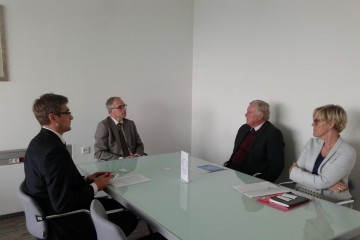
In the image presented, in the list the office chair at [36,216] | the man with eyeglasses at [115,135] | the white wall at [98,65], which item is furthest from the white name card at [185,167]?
the white wall at [98,65]

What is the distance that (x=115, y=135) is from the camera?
3.24m

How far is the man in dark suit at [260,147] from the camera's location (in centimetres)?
286

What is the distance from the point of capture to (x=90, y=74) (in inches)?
142

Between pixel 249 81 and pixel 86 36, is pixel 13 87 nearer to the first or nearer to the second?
pixel 86 36

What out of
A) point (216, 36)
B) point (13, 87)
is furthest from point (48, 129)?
point (216, 36)

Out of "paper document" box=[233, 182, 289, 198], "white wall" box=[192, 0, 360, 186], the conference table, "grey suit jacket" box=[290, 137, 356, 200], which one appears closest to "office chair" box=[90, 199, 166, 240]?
the conference table

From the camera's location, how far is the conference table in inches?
54.4

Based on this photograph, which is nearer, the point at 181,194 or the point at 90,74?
the point at 181,194

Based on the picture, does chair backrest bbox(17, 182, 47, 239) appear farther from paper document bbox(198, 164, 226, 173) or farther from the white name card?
paper document bbox(198, 164, 226, 173)

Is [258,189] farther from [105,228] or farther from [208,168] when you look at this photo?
[105,228]

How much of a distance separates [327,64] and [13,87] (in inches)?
120

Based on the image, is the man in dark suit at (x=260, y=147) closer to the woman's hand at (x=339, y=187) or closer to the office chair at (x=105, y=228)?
the woman's hand at (x=339, y=187)

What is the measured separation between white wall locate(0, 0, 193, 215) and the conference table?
5.88 feet

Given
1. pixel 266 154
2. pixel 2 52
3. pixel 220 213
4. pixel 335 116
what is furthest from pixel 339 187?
pixel 2 52
